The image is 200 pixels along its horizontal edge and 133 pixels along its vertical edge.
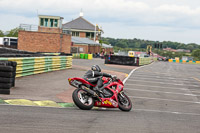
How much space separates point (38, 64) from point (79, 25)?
84.3 metres

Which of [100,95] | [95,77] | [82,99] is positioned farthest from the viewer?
[95,77]

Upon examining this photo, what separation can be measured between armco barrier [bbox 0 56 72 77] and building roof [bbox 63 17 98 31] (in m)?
76.4

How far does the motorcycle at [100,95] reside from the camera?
920 centimetres

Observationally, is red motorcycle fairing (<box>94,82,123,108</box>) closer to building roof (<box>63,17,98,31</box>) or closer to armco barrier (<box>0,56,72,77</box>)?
armco barrier (<box>0,56,72,77</box>)

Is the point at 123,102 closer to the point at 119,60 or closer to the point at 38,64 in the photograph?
the point at 38,64

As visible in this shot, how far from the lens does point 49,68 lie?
22328 mm

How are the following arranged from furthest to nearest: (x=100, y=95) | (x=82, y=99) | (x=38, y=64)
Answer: (x=38, y=64)
(x=100, y=95)
(x=82, y=99)

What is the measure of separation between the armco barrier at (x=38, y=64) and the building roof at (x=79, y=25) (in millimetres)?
76397

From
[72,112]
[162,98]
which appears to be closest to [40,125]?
[72,112]

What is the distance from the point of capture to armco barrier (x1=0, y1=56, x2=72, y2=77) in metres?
17.2

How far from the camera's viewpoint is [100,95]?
9781mm

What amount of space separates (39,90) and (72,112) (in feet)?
17.0

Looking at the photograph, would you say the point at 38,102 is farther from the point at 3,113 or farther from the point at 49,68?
the point at 49,68

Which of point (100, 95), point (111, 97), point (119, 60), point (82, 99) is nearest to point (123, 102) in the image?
point (111, 97)
